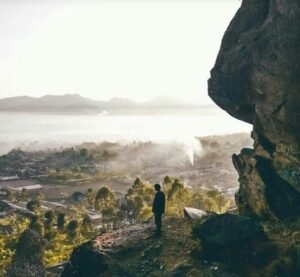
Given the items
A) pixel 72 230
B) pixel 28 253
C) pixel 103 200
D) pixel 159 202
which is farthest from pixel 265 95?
pixel 103 200

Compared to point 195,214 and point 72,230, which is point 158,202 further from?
point 72,230

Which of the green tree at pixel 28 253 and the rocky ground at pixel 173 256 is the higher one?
the rocky ground at pixel 173 256

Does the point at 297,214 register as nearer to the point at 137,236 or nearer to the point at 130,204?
the point at 137,236

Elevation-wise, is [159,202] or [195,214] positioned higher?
[159,202]

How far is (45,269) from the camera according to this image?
70.2 metres

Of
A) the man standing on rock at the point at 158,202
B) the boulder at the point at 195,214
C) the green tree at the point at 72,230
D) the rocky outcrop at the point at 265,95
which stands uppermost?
the rocky outcrop at the point at 265,95

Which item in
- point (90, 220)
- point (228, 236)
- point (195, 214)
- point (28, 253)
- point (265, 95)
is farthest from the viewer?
point (90, 220)

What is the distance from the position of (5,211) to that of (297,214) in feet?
442

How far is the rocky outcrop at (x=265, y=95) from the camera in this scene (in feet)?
99.9

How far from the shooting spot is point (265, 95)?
107ft

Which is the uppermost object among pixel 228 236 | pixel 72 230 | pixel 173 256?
pixel 228 236

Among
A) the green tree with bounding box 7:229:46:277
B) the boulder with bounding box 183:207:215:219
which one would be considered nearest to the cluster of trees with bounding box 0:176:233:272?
the green tree with bounding box 7:229:46:277

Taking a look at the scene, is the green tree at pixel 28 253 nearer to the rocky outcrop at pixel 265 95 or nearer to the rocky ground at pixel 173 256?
the rocky ground at pixel 173 256

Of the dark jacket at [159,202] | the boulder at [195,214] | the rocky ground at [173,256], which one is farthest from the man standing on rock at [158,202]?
the boulder at [195,214]
